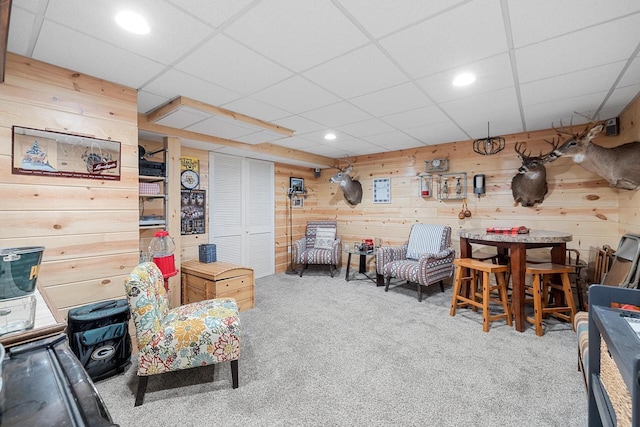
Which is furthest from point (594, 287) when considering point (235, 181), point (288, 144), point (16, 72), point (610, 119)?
point (235, 181)

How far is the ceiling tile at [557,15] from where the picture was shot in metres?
1.46

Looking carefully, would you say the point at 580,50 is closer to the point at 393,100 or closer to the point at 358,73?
the point at 393,100

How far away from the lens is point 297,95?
266cm

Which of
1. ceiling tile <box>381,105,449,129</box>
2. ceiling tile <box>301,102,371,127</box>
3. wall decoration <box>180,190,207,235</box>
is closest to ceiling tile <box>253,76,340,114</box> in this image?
ceiling tile <box>301,102,371,127</box>

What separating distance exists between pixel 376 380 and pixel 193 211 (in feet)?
11.0

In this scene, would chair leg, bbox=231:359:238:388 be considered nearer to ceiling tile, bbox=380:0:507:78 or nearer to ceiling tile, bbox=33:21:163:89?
ceiling tile, bbox=33:21:163:89

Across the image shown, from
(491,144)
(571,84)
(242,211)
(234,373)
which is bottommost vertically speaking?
(234,373)

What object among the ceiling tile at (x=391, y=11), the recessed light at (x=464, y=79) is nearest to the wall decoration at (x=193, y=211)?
the ceiling tile at (x=391, y=11)

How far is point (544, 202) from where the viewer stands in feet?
12.6

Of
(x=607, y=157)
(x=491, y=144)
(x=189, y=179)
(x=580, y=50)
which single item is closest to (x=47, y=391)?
(x=580, y=50)

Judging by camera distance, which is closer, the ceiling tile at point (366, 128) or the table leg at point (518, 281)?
the table leg at point (518, 281)

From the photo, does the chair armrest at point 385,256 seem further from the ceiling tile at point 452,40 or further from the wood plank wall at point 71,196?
the wood plank wall at point 71,196

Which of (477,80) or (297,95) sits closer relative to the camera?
(477,80)

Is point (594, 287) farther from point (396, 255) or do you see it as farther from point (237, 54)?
point (396, 255)
